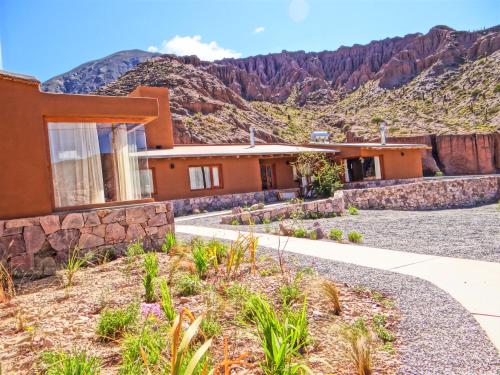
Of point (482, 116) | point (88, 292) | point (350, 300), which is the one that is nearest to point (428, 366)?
point (350, 300)

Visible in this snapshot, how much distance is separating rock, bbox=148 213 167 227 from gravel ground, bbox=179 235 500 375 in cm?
456

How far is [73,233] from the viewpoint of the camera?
7090 mm

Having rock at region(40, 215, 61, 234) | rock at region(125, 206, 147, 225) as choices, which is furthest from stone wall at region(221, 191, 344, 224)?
rock at region(40, 215, 61, 234)

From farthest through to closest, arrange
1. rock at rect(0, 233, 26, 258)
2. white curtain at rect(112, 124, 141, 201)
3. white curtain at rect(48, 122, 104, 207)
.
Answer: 1. white curtain at rect(112, 124, 141, 201)
2. white curtain at rect(48, 122, 104, 207)
3. rock at rect(0, 233, 26, 258)

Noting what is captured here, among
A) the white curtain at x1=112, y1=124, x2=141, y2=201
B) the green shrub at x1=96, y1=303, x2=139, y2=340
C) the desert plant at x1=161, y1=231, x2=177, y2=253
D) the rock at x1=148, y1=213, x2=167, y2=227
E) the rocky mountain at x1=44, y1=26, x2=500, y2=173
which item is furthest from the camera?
the rocky mountain at x1=44, y1=26, x2=500, y2=173

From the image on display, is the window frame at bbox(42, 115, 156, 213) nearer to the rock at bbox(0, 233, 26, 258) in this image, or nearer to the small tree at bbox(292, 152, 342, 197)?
the rock at bbox(0, 233, 26, 258)

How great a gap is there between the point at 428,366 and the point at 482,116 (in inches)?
1793

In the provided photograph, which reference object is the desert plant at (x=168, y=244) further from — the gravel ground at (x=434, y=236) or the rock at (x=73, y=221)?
the gravel ground at (x=434, y=236)

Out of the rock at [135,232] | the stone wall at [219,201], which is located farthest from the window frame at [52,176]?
the stone wall at [219,201]

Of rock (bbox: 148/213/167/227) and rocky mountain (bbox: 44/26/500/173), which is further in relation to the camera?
rocky mountain (bbox: 44/26/500/173)

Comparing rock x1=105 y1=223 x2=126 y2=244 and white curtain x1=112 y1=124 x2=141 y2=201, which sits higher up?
white curtain x1=112 y1=124 x2=141 y2=201

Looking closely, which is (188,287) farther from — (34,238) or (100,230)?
(34,238)

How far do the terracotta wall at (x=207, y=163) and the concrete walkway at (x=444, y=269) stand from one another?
35.2ft

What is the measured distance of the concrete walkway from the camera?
3.72 m
